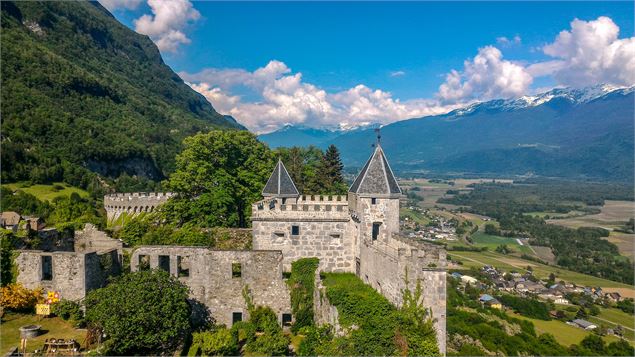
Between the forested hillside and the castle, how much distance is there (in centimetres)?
4714

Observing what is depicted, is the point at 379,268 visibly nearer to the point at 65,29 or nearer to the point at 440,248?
the point at 440,248

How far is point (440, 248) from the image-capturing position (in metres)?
18.5

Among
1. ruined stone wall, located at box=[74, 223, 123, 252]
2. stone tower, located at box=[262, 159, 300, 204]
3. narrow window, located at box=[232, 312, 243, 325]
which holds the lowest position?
narrow window, located at box=[232, 312, 243, 325]

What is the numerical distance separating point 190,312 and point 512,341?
31.9 meters

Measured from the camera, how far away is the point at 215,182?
34.1m

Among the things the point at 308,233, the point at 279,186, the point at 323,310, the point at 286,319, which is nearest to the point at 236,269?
the point at 286,319

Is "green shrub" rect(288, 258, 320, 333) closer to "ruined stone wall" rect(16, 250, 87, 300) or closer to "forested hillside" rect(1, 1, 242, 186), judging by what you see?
"ruined stone wall" rect(16, 250, 87, 300)

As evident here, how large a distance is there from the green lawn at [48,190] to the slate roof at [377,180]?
156 feet

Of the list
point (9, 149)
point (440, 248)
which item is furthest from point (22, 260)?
point (9, 149)

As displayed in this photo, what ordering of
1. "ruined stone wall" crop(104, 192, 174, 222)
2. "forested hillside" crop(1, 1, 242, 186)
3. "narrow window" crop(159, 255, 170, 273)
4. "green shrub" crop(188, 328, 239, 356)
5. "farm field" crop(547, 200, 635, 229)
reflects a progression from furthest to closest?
"farm field" crop(547, 200, 635, 229) → "forested hillside" crop(1, 1, 242, 186) → "ruined stone wall" crop(104, 192, 174, 222) → "narrow window" crop(159, 255, 170, 273) → "green shrub" crop(188, 328, 239, 356)

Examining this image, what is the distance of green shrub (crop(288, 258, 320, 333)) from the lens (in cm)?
2397

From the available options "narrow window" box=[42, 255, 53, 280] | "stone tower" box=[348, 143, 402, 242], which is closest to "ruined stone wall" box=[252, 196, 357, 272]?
"stone tower" box=[348, 143, 402, 242]

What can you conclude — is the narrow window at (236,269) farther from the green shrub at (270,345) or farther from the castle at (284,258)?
the green shrub at (270,345)

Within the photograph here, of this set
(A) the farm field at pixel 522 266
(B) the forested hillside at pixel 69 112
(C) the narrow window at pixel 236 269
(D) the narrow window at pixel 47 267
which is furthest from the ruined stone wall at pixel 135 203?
(A) the farm field at pixel 522 266
